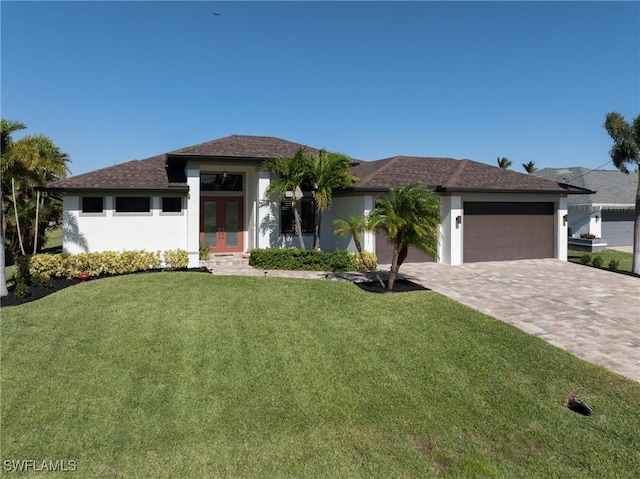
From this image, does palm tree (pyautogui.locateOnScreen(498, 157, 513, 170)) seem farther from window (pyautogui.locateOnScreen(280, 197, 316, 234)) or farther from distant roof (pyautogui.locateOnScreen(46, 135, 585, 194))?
window (pyautogui.locateOnScreen(280, 197, 316, 234))

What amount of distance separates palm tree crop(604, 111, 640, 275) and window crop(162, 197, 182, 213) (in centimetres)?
1887

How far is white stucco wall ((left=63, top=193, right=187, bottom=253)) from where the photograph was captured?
15242 millimetres

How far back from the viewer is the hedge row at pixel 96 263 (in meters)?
13.3

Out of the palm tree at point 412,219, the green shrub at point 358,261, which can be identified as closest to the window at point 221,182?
the green shrub at point 358,261

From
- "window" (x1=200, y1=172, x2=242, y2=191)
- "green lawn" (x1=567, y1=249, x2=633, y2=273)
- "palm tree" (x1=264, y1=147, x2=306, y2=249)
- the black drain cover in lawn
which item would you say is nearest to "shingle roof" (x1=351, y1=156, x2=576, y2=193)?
"palm tree" (x1=264, y1=147, x2=306, y2=249)

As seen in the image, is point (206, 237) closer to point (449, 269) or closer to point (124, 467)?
point (449, 269)

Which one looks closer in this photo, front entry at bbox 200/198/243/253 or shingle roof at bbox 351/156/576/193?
shingle roof at bbox 351/156/576/193

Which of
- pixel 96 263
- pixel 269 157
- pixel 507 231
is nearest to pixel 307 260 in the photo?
pixel 269 157

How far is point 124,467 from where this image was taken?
495 centimetres

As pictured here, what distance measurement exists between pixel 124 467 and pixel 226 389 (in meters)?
2.06

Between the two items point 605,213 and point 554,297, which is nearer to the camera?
point 554,297

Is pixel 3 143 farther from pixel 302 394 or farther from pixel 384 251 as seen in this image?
pixel 384 251

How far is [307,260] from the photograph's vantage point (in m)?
15.3

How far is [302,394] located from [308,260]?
877 centimetres
